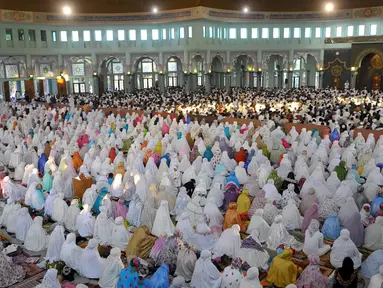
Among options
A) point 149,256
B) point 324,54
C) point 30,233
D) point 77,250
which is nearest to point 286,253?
point 149,256

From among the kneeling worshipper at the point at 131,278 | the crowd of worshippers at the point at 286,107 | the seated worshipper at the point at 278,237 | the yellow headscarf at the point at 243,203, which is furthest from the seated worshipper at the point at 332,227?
the crowd of worshippers at the point at 286,107

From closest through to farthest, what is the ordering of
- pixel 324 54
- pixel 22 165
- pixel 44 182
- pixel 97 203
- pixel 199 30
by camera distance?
1. pixel 97 203
2. pixel 44 182
3. pixel 22 165
4. pixel 199 30
5. pixel 324 54

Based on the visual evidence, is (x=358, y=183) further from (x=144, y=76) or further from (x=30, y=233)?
(x=144, y=76)

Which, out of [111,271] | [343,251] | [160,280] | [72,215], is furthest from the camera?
[72,215]

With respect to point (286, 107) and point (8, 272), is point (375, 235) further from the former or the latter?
point (286, 107)

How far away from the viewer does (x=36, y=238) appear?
658 centimetres

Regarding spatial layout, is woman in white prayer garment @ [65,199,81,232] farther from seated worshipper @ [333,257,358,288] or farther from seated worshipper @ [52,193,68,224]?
seated worshipper @ [333,257,358,288]

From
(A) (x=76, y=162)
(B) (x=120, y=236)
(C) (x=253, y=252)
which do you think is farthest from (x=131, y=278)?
(A) (x=76, y=162)

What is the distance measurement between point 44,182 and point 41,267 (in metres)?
3.41

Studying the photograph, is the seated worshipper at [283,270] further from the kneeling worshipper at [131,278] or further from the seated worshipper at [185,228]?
the kneeling worshipper at [131,278]

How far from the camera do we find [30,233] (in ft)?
21.7

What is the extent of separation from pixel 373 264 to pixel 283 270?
1.24 meters

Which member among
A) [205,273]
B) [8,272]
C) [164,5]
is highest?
[164,5]

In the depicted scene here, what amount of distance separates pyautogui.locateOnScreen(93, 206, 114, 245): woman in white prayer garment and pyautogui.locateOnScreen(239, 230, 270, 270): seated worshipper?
2.22m
